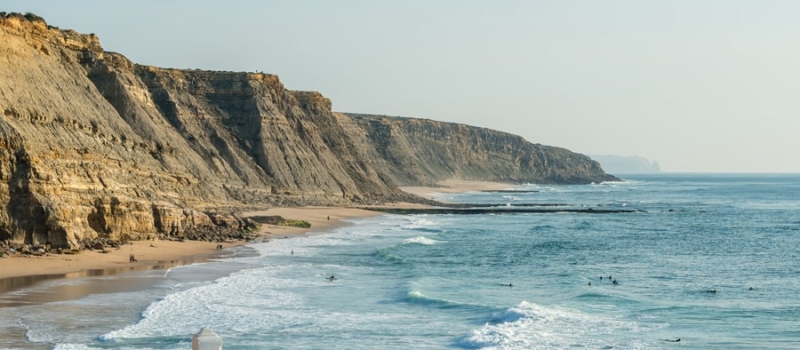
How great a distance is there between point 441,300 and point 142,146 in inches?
1200

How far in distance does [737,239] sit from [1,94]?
4174 cm

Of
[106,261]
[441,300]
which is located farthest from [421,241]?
[441,300]

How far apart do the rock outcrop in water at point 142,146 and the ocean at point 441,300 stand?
5.03 m

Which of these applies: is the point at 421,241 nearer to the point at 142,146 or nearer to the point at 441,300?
the point at 142,146

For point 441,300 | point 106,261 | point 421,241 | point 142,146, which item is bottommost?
point 441,300

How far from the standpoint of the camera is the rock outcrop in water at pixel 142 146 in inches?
1400

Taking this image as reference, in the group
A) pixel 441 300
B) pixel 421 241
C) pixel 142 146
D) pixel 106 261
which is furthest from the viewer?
pixel 142 146

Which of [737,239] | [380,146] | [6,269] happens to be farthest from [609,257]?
[380,146]

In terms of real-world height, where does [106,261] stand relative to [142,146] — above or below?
below

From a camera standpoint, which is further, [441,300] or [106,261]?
[106,261]

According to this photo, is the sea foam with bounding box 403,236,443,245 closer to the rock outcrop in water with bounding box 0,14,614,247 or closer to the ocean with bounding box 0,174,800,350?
the ocean with bounding box 0,174,800,350

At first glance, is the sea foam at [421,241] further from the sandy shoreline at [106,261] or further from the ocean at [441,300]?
the sandy shoreline at [106,261]

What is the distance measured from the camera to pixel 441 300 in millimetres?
28797

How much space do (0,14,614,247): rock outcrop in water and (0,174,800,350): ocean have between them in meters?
5.03
